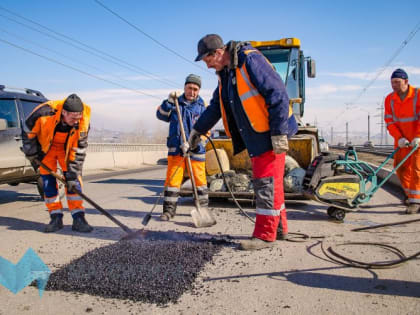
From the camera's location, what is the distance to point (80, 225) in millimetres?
4172

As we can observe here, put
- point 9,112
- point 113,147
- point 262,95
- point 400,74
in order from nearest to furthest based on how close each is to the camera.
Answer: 1. point 262,95
2. point 400,74
3. point 9,112
4. point 113,147

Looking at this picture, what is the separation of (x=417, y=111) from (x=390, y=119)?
0.47 meters

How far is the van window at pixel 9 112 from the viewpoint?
5.71m

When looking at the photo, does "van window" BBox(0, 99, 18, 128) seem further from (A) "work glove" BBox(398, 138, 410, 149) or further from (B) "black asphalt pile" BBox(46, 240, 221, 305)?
(A) "work glove" BBox(398, 138, 410, 149)

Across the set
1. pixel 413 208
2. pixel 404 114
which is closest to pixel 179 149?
pixel 413 208

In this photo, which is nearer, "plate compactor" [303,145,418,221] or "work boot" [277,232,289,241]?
"work boot" [277,232,289,241]

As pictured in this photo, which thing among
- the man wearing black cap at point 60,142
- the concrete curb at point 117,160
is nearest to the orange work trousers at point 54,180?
the man wearing black cap at point 60,142

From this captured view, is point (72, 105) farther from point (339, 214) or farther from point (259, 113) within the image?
point (339, 214)

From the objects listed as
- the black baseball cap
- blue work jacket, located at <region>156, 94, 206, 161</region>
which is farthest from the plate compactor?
the black baseball cap

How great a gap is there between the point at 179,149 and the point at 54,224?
182cm

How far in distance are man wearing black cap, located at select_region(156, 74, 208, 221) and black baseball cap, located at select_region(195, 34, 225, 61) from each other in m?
1.35

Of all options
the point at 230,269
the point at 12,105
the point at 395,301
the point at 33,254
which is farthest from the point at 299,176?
the point at 12,105

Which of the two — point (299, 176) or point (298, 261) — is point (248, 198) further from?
point (298, 261)

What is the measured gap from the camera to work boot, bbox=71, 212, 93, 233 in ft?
13.6
